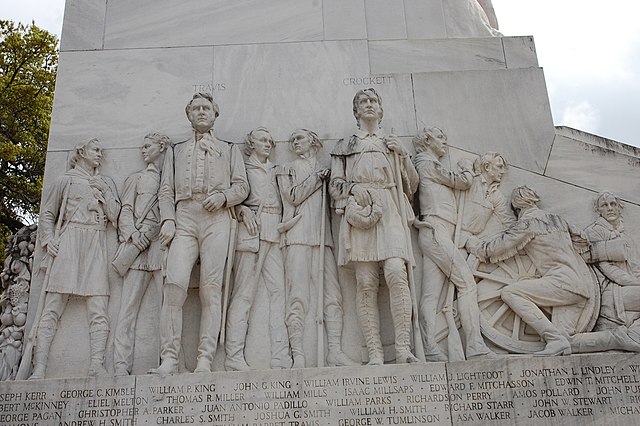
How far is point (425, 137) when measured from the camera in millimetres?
10070

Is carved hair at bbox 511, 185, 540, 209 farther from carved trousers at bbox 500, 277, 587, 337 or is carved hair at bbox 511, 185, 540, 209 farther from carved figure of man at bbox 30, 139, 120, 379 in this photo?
carved figure of man at bbox 30, 139, 120, 379

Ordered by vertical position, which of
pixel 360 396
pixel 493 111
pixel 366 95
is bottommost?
pixel 360 396

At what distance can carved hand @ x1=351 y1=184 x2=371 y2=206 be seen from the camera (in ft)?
29.7

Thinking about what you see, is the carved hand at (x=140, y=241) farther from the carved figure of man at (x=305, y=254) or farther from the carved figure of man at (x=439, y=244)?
the carved figure of man at (x=439, y=244)

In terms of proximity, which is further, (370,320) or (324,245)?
(324,245)

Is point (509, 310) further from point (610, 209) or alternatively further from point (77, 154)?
point (77, 154)

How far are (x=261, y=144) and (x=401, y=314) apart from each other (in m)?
2.99

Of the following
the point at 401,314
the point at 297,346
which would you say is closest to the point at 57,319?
the point at 297,346

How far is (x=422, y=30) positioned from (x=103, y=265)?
231 inches

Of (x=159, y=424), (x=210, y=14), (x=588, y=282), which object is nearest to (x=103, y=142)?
(x=210, y=14)

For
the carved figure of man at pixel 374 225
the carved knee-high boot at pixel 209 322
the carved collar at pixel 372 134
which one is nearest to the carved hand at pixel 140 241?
the carved knee-high boot at pixel 209 322

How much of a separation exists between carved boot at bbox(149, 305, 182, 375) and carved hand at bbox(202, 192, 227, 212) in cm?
126

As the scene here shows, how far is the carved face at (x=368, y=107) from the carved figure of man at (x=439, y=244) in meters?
0.77

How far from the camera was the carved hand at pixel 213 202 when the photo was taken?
29.8 feet
